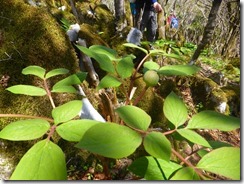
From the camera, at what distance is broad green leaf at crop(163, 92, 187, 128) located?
58 cm

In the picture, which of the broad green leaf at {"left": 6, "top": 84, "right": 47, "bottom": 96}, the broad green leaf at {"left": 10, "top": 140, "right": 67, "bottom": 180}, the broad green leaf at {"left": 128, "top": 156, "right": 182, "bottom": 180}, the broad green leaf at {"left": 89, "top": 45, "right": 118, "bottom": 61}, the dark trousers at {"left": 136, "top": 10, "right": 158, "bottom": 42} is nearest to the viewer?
the broad green leaf at {"left": 10, "top": 140, "right": 67, "bottom": 180}

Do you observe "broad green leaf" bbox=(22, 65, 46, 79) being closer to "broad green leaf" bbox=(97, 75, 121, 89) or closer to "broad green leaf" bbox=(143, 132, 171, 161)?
"broad green leaf" bbox=(97, 75, 121, 89)

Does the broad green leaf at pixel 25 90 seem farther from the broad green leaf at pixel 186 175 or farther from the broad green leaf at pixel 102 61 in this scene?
the broad green leaf at pixel 186 175

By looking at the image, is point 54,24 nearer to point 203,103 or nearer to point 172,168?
point 172,168

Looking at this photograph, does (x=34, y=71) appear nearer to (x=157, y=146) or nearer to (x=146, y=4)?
(x=157, y=146)

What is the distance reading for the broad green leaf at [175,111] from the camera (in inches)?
22.9

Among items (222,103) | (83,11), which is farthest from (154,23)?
(222,103)

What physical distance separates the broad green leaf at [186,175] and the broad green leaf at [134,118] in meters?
0.12

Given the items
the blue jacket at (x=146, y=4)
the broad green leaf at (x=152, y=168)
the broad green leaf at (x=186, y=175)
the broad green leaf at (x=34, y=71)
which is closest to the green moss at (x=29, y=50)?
the broad green leaf at (x=34, y=71)

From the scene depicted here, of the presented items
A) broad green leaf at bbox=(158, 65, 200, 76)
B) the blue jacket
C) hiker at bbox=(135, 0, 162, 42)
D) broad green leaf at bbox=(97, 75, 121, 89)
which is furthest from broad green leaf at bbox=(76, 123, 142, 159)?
the blue jacket

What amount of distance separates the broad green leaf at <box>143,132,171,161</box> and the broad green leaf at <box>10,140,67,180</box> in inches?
7.0

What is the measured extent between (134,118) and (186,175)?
167 millimetres

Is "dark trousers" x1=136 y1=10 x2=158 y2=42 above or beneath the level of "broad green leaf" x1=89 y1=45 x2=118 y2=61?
beneath

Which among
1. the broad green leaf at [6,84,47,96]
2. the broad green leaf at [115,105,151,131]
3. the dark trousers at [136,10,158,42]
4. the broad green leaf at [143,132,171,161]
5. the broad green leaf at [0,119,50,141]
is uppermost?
the broad green leaf at [115,105,151,131]
